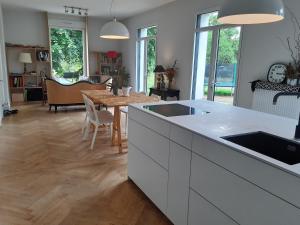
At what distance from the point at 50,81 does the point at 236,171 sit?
5500mm

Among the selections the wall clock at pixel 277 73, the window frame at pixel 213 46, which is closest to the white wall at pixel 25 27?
the window frame at pixel 213 46

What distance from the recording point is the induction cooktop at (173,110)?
2.11m

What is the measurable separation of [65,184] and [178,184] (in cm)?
142

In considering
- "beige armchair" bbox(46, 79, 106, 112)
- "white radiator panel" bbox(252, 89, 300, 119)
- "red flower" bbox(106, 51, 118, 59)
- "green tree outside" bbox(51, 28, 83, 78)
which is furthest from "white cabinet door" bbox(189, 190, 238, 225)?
"green tree outside" bbox(51, 28, 83, 78)

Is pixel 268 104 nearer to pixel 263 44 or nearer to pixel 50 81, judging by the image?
pixel 263 44

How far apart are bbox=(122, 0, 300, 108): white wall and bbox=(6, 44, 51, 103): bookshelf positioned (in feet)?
9.33

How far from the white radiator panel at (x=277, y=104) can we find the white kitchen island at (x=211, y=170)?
5.20ft

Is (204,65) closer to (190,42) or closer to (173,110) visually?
(190,42)

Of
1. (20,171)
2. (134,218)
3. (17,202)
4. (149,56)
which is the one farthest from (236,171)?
(149,56)

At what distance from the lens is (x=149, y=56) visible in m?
7.09

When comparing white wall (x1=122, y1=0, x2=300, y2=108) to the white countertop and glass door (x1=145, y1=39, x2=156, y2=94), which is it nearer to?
glass door (x1=145, y1=39, x2=156, y2=94)

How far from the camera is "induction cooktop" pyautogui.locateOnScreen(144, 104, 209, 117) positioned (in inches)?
83.1

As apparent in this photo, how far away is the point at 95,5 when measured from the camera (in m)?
6.20

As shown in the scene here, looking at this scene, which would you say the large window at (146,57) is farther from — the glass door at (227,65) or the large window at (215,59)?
the glass door at (227,65)
